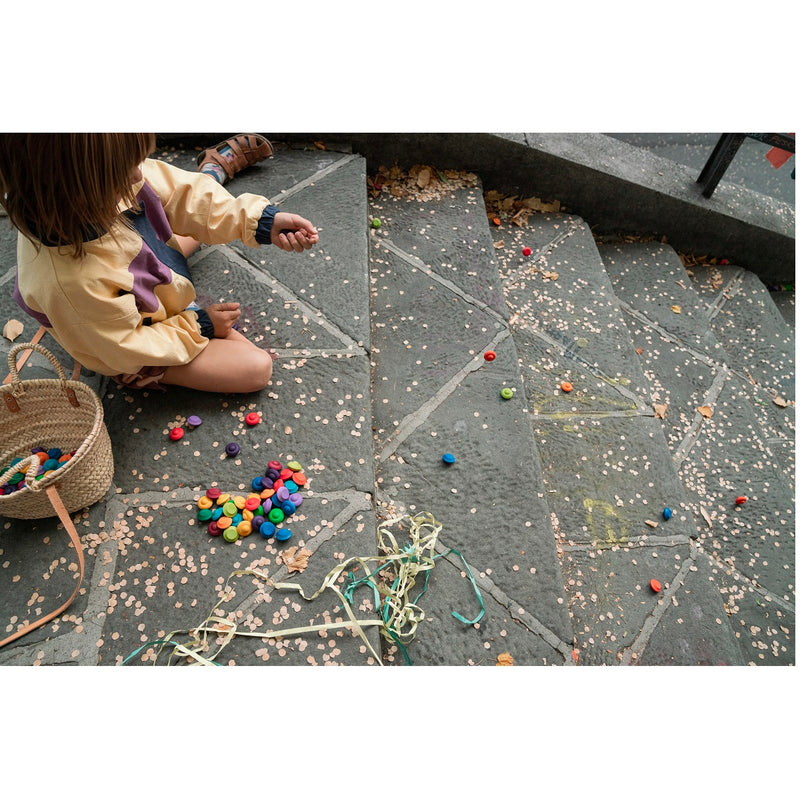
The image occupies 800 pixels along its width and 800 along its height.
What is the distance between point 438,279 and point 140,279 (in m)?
1.05

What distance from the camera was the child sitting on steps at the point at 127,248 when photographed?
1037 mm

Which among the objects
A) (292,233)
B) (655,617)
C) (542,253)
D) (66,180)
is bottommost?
(655,617)

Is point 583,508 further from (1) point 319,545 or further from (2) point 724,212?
(2) point 724,212

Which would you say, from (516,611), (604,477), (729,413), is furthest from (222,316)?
(729,413)

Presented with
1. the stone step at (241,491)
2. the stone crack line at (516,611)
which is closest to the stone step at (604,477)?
the stone crack line at (516,611)

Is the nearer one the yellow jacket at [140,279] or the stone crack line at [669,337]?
the yellow jacket at [140,279]

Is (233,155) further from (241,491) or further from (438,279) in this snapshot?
(241,491)

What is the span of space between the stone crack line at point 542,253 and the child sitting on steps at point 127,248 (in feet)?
3.35

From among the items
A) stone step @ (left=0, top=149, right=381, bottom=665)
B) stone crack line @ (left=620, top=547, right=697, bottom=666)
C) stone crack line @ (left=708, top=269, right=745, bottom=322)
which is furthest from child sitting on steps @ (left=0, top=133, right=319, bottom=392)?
stone crack line @ (left=708, top=269, right=745, bottom=322)

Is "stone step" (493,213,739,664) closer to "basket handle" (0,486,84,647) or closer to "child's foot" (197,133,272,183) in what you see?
"child's foot" (197,133,272,183)

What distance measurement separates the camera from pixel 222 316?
1.58 meters

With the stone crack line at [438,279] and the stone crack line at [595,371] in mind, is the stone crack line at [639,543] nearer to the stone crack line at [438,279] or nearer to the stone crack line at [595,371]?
the stone crack line at [595,371]

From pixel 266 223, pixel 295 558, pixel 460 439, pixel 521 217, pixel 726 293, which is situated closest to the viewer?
pixel 295 558

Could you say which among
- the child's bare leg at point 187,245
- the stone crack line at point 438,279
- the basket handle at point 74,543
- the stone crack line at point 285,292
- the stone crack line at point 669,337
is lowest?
the basket handle at point 74,543
